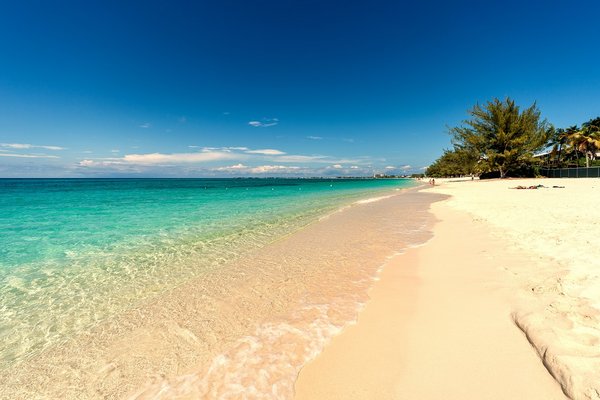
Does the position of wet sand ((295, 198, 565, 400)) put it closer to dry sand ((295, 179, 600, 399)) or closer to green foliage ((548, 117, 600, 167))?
dry sand ((295, 179, 600, 399))

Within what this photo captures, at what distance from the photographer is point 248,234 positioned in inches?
480

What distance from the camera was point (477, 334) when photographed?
11.8 ft

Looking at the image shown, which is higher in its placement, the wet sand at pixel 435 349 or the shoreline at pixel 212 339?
the wet sand at pixel 435 349

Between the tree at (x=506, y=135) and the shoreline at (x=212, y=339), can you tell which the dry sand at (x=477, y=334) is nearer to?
the shoreline at (x=212, y=339)

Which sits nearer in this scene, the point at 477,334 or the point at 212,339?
the point at 477,334

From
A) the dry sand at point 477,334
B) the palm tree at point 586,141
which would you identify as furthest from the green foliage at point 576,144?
the dry sand at point 477,334

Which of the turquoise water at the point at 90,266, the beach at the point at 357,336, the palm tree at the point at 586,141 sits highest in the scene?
the palm tree at the point at 586,141

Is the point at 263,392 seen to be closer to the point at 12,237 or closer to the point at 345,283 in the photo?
the point at 345,283

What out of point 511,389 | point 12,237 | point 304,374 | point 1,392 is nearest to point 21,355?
point 1,392

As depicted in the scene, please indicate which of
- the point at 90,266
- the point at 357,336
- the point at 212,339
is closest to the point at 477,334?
the point at 357,336

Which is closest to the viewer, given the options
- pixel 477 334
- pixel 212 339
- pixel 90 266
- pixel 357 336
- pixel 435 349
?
pixel 435 349

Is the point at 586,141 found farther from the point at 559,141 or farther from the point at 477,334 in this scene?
the point at 477,334

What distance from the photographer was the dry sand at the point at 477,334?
8.92 feet

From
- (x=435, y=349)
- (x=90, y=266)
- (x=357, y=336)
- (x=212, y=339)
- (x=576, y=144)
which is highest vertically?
(x=576, y=144)
